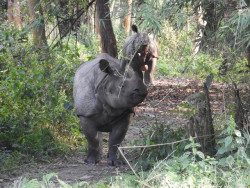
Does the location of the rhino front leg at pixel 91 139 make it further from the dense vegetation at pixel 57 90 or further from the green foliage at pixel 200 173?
the green foliage at pixel 200 173

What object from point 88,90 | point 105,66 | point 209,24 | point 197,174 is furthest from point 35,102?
point 197,174

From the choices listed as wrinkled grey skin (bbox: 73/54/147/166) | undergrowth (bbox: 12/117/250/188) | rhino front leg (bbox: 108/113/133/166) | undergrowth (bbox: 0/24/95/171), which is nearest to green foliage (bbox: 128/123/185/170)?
rhino front leg (bbox: 108/113/133/166)

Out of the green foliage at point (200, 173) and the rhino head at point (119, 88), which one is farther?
the rhino head at point (119, 88)

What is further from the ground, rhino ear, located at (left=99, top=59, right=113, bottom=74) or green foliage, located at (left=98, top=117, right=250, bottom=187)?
rhino ear, located at (left=99, top=59, right=113, bottom=74)

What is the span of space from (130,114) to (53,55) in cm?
205

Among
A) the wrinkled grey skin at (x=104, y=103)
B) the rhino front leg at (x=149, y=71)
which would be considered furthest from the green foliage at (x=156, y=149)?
the rhino front leg at (x=149, y=71)

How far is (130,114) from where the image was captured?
7.36 m

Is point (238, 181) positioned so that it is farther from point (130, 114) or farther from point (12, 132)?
point (12, 132)

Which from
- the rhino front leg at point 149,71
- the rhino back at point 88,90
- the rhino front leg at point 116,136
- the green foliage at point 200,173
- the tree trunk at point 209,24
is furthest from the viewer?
the rhino front leg at point 149,71

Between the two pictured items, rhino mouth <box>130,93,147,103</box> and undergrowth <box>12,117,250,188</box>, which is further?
rhino mouth <box>130,93,147,103</box>

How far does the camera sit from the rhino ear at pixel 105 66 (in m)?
6.81

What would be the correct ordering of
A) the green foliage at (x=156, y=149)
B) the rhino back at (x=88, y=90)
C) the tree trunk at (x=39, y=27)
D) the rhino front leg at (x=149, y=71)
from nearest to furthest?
the green foliage at (x=156, y=149)
the rhino back at (x=88, y=90)
the tree trunk at (x=39, y=27)
the rhino front leg at (x=149, y=71)

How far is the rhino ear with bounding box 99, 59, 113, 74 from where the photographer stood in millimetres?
6811

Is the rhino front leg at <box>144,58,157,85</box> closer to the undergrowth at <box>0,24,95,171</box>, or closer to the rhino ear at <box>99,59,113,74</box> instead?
the undergrowth at <box>0,24,95,171</box>
